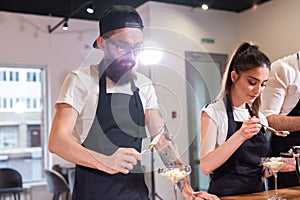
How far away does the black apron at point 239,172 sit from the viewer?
1.45 meters

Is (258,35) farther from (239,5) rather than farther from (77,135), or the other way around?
(77,135)

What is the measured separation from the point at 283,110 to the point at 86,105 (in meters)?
1.02

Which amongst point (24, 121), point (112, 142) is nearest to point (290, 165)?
point (112, 142)

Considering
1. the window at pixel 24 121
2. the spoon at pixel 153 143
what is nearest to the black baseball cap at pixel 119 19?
the spoon at pixel 153 143

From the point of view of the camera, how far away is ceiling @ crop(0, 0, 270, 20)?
4152 millimetres

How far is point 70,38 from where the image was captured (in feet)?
15.5

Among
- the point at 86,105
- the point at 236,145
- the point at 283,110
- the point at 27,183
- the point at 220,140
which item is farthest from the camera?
the point at 27,183

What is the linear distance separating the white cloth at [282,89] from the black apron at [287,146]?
0.05 meters

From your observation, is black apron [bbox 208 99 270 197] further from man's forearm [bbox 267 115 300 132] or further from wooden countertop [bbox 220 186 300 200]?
man's forearm [bbox 267 115 300 132]

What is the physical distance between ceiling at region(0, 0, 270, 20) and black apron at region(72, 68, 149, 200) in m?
3.04

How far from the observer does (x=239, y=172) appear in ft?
4.79

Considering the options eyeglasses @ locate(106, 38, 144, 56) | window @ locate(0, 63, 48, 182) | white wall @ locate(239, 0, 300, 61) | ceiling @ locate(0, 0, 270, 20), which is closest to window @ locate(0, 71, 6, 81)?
window @ locate(0, 63, 48, 182)

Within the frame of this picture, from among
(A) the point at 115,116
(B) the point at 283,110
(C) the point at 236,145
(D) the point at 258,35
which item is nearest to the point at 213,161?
(C) the point at 236,145

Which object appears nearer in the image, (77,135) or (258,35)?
(77,135)
